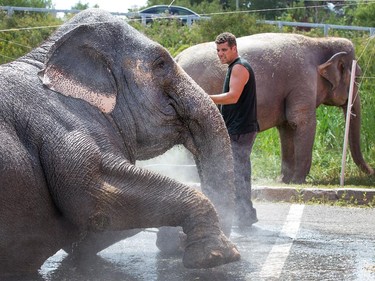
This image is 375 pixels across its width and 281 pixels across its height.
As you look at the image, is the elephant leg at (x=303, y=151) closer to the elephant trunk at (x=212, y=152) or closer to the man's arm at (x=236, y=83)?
the man's arm at (x=236, y=83)

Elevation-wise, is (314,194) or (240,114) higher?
(240,114)

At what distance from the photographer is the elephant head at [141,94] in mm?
6965

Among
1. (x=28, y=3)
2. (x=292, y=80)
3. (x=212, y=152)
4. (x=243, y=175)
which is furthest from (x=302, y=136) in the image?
(x=28, y=3)

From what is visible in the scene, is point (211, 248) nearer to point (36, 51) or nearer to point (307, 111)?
point (36, 51)

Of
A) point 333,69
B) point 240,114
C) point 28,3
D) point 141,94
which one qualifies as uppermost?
point 141,94

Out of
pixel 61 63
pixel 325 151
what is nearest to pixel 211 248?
pixel 61 63

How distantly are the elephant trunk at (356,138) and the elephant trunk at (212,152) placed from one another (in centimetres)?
785

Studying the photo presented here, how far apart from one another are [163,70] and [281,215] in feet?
12.3

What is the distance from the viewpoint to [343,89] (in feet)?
51.2

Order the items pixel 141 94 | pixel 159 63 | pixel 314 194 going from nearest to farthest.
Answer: pixel 141 94 → pixel 159 63 → pixel 314 194

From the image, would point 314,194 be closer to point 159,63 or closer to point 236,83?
point 236,83

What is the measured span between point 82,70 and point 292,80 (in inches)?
320

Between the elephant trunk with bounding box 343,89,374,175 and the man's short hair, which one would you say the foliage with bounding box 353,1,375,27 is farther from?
the man's short hair

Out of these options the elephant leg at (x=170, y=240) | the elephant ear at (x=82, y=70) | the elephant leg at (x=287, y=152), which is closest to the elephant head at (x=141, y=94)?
the elephant ear at (x=82, y=70)
